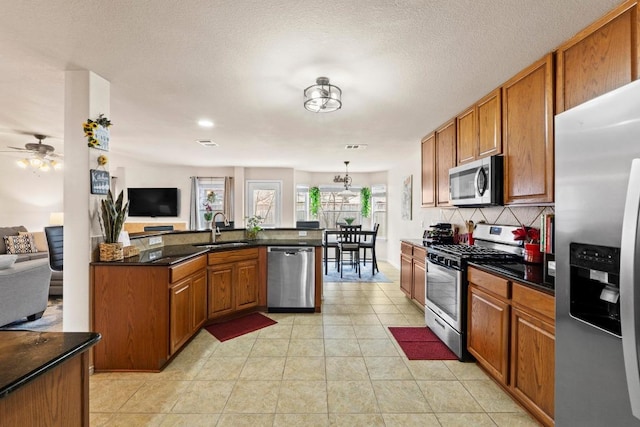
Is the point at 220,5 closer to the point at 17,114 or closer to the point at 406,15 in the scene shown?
the point at 406,15

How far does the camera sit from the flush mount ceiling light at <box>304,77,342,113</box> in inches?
89.8

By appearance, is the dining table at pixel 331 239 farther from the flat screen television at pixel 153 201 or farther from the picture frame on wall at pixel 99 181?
the flat screen television at pixel 153 201

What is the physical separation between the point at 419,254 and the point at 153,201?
624 cm

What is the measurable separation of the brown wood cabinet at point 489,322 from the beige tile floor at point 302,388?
19 centimetres

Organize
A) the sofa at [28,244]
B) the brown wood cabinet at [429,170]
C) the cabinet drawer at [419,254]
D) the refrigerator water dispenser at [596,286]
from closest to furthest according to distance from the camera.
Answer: the refrigerator water dispenser at [596,286]
the cabinet drawer at [419,254]
the brown wood cabinet at [429,170]
the sofa at [28,244]

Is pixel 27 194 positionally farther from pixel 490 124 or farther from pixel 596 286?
pixel 596 286

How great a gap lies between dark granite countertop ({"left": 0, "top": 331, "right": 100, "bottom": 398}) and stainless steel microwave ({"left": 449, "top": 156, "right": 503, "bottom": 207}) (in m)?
2.82

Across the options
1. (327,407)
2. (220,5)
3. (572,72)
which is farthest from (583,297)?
(220,5)

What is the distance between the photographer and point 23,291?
3125 millimetres

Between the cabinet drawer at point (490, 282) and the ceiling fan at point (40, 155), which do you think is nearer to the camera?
the cabinet drawer at point (490, 282)

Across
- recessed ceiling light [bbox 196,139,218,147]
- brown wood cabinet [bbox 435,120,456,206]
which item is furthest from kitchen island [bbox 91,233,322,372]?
brown wood cabinet [bbox 435,120,456,206]

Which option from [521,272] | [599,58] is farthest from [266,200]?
[599,58]

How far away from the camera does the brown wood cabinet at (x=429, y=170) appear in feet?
12.5

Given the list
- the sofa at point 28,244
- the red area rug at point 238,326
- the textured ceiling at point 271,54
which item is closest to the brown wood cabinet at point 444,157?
the textured ceiling at point 271,54
